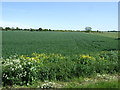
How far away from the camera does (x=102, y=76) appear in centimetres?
738

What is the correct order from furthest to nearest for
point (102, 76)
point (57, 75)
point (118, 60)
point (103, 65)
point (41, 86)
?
point (118, 60), point (103, 65), point (102, 76), point (57, 75), point (41, 86)

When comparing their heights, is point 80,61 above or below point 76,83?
above

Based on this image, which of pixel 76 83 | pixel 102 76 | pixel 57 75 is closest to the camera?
pixel 76 83

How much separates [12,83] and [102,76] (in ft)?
12.2

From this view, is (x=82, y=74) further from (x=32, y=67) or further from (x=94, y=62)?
(x=32, y=67)

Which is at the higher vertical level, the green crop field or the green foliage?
the green crop field

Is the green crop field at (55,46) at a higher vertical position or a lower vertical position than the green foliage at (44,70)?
higher

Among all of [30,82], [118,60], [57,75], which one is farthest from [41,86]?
[118,60]

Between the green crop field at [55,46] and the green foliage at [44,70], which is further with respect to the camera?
the green crop field at [55,46]

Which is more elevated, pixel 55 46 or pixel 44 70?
pixel 55 46

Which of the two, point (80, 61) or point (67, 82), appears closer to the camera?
point (67, 82)

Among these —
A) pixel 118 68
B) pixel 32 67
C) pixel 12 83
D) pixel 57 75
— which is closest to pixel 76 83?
pixel 57 75

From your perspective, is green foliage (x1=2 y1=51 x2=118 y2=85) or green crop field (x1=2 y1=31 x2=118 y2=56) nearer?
green foliage (x1=2 y1=51 x2=118 y2=85)

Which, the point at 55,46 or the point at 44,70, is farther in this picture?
the point at 55,46
